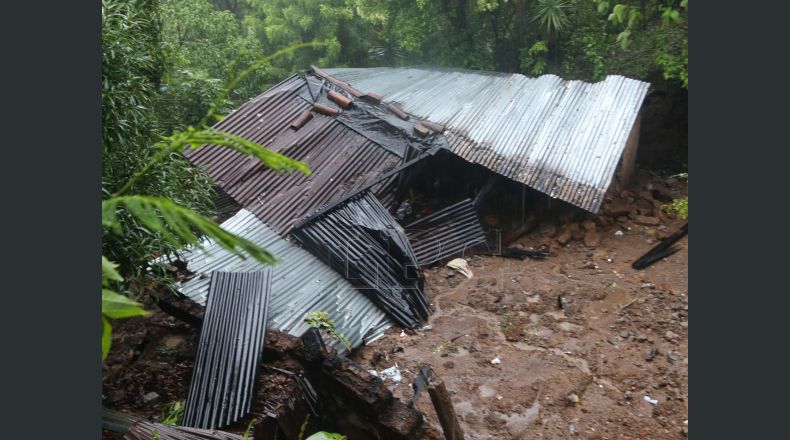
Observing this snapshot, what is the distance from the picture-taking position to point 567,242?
8.93m

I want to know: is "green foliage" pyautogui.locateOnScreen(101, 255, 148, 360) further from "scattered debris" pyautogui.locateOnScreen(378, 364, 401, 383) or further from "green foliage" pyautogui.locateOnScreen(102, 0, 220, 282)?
"scattered debris" pyautogui.locateOnScreen(378, 364, 401, 383)

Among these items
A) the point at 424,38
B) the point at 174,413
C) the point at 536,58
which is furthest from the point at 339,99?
the point at 174,413

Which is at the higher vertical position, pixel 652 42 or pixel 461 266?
pixel 652 42

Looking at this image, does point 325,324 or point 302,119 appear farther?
point 302,119

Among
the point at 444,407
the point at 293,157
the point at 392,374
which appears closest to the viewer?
the point at 444,407

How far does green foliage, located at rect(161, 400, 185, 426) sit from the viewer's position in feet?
15.9

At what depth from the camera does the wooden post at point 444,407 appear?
4328 mm

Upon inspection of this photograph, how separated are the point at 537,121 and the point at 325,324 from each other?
520 centimetres

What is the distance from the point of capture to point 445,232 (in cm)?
884

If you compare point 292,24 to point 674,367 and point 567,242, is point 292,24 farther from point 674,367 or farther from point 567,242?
point 674,367

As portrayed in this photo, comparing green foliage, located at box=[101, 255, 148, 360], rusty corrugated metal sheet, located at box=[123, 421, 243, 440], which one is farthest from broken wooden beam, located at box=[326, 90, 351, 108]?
green foliage, located at box=[101, 255, 148, 360]

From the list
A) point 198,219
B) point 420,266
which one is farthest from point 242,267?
point 198,219

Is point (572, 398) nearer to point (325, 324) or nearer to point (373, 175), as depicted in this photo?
point (325, 324)

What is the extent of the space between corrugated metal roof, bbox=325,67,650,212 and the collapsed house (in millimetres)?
24
